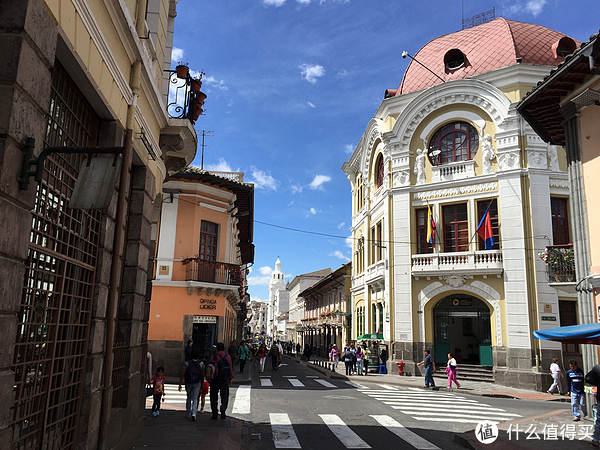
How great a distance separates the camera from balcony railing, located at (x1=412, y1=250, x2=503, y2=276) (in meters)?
22.8

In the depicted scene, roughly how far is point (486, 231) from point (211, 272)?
13.2m

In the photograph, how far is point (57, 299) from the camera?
538cm

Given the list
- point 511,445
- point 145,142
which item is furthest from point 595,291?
point 145,142

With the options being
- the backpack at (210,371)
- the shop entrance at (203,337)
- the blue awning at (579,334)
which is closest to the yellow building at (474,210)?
the shop entrance at (203,337)

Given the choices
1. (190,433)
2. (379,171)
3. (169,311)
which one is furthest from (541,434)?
(379,171)

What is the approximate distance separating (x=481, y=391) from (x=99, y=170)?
18.5 m

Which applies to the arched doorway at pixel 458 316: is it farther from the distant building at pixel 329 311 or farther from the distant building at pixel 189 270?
the distant building at pixel 329 311

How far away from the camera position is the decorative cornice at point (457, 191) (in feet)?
77.4

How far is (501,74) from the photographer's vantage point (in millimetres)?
23656

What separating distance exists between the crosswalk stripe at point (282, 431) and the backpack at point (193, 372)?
204 centimetres

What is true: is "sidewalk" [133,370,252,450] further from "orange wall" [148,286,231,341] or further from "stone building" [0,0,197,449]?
"orange wall" [148,286,231,341]

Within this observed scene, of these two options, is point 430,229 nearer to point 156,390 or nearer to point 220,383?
point 220,383

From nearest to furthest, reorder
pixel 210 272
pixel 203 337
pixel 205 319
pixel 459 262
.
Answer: pixel 210 272
pixel 205 319
pixel 203 337
pixel 459 262

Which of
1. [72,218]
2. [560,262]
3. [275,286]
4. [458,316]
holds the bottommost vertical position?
[458,316]
